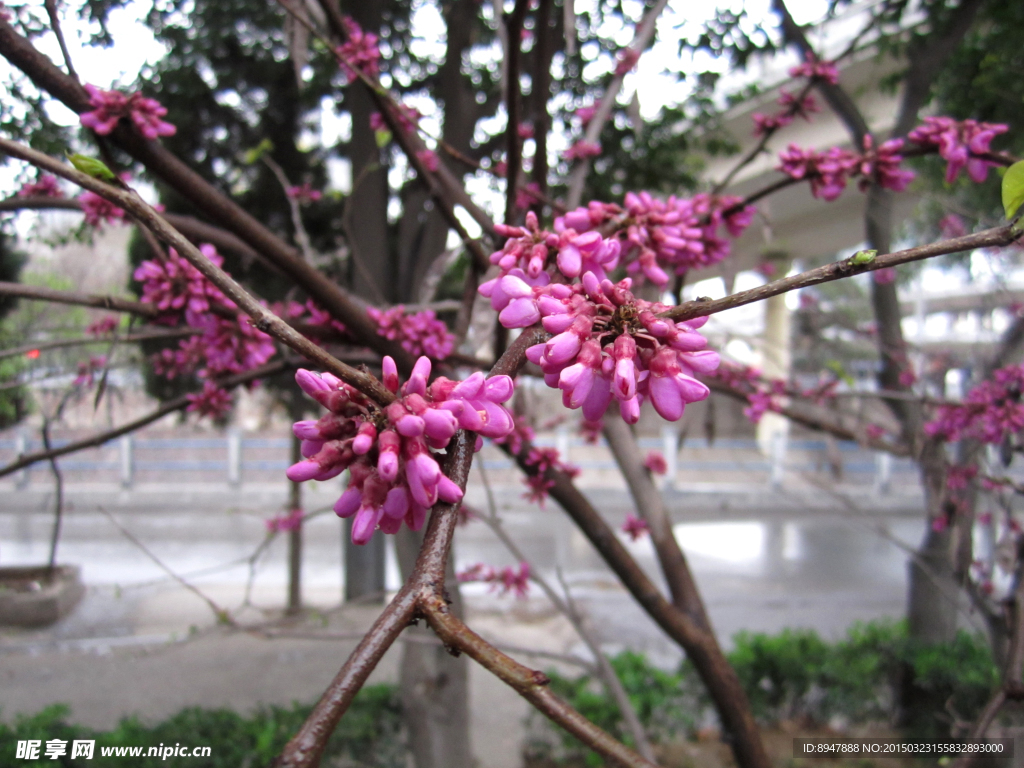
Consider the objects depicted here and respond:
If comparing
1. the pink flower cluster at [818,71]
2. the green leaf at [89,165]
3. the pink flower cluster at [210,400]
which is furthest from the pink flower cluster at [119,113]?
the pink flower cluster at [818,71]

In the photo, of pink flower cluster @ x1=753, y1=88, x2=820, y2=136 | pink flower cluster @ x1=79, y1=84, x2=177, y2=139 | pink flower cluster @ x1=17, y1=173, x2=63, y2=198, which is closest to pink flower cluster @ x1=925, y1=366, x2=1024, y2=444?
pink flower cluster @ x1=753, y1=88, x2=820, y2=136

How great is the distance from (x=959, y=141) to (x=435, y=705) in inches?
118

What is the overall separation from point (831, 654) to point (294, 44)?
4.68 meters

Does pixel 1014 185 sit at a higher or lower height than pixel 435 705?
higher

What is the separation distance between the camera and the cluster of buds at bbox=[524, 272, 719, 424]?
2.02 ft

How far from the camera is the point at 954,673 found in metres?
3.90

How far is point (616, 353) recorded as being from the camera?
618mm

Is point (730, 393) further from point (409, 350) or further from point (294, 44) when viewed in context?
point (294, 44)

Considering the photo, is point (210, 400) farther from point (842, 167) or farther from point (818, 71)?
point (818, 71)

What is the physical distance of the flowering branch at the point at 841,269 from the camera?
0.63 m

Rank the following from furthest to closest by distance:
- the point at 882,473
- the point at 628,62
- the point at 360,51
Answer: the point at 882,473
the point at 628,62
the point at 360,51

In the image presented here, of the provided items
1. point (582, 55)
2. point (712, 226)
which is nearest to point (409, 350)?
point (712, 226)

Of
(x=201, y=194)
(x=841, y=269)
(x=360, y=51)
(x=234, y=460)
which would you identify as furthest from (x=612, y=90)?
(x=234, y=460)

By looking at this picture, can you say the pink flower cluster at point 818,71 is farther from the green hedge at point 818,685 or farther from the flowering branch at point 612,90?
the green hedge at point 818,685
